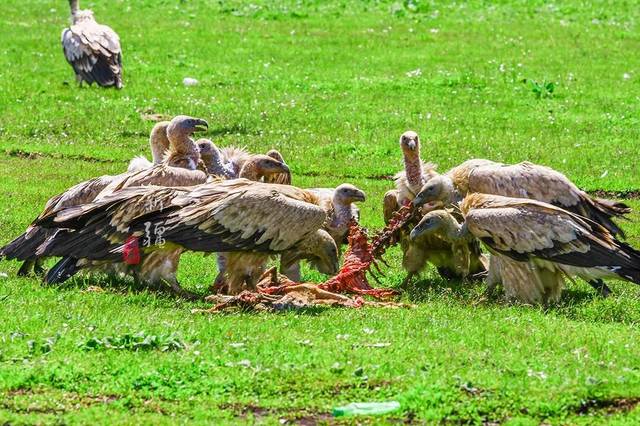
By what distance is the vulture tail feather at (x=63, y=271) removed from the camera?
1102cm

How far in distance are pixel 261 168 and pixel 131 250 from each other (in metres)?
2.77

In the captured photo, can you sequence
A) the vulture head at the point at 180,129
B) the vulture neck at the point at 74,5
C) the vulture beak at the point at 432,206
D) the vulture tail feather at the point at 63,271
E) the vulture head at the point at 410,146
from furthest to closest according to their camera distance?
1. the vulture neck at the point at 74,5
2. the vulture head at the point at 180,129
3. the vulture head at the point at 410,146
4. the vulture beak at the point at 432,206
5. the vulture tail feather at the point at 63,271

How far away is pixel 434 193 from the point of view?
12.2 m

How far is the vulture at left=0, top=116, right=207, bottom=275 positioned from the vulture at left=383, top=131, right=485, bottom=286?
191cm

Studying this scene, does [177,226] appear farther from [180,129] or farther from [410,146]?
[410,146]

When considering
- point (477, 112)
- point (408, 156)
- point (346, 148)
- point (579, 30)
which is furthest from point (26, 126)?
point (579, 30)

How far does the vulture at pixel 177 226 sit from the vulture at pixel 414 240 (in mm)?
1117

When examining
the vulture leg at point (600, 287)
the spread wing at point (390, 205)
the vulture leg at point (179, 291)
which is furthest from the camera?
the spread wing at point (390, 205)

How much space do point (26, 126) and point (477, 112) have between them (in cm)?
681

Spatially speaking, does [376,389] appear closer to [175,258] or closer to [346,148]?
[175,258]

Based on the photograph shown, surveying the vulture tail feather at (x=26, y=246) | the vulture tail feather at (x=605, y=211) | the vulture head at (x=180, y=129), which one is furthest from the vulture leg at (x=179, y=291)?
the vulture tail feather at (x=605, y=211)

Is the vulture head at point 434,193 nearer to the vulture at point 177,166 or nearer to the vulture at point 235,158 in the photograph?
the vulture at point 177,166

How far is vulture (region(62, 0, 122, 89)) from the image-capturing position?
2252cm

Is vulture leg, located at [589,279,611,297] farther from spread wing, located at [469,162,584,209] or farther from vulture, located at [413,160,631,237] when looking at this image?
spread wing, located at [469,162,584,209]
